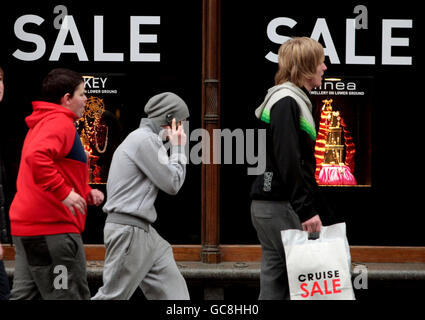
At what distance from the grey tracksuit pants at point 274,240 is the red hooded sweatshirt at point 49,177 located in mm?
1025

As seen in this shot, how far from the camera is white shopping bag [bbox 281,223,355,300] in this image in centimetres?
405

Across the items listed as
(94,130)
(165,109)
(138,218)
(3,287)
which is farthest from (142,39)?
(3,287)

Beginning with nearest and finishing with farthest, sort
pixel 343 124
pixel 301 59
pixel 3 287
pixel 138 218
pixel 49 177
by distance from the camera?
pixel 49 177
pixel 301 59
pixel 3 287
pixel 138 218
pixel 343 124

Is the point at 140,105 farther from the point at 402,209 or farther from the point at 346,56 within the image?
the point at 402,209

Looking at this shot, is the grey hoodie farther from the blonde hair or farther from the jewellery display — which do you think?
the jewellery display

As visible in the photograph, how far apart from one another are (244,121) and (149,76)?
1.03 m

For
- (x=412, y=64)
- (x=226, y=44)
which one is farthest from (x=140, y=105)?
(x=412, y=64)

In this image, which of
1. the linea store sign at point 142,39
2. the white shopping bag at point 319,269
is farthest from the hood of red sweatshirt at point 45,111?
the linea store sign at point 142,39

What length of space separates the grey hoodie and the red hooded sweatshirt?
0.39m

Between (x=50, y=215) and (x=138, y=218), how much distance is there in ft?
2.21

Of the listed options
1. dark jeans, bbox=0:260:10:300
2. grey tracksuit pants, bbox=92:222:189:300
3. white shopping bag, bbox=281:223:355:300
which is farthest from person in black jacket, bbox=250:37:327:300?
dark jeans, bbox=0:260:10:300

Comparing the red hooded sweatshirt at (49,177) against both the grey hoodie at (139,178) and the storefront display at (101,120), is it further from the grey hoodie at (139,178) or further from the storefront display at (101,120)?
the storefront display at (101,120)

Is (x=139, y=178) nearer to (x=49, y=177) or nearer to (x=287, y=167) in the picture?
(x=49, y=177)

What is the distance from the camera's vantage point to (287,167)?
4043mm
